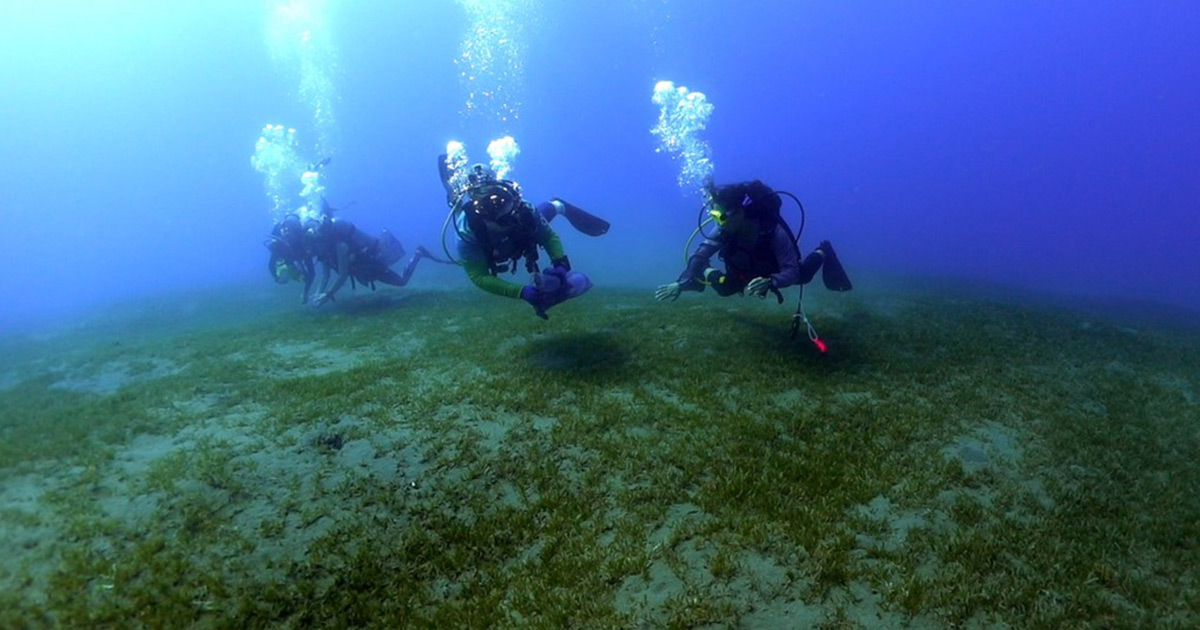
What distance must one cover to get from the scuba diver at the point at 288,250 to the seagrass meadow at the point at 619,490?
6876mm

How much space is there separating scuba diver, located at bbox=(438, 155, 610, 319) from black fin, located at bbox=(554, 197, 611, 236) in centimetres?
159

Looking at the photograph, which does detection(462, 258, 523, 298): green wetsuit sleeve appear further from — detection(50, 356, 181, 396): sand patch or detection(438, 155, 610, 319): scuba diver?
detection(50, 356, 181, 396): sand patch

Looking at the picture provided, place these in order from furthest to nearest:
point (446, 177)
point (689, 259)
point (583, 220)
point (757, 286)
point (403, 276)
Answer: point (403, 276) → point (583, 220) → point (446, 177) → point (689, 259) → point (757, 286)

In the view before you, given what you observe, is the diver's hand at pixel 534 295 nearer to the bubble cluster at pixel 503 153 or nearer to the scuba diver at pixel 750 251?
the scuba diver at pixel 750 251

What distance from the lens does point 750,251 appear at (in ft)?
31.0

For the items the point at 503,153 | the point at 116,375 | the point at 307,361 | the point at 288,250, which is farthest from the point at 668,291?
the point at 288,250

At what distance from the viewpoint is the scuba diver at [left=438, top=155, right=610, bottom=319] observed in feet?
28.7

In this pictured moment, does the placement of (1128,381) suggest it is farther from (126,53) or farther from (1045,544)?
(126,53)

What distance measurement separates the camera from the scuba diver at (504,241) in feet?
28.7

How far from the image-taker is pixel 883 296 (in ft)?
53.6

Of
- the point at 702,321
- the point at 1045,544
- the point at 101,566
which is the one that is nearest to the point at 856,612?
the point at 1045,544

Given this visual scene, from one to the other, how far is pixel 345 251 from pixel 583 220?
28.0 ft

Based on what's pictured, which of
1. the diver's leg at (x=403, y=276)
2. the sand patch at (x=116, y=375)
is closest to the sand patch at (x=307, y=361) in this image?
the sand patch at (x=116, y=375)

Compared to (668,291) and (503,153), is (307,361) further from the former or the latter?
(503,153)
